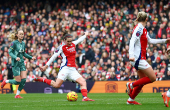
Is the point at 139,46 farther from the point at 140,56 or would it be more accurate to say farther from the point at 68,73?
the point at 68,73

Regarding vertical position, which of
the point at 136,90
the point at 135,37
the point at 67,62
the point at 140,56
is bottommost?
the point at 136,90

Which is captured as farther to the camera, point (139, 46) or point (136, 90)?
point (136, 90)

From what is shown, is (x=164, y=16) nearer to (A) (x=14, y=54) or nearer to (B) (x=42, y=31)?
(B) (x=42, y=31)

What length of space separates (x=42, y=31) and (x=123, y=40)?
20.8ft

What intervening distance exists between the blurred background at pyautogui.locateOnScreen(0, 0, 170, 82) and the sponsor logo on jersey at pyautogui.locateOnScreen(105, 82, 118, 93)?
1.41 feet

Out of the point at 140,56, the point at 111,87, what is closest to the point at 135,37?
the point at 140,56

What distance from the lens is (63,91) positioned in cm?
1772

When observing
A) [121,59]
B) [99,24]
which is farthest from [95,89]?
[99,24]

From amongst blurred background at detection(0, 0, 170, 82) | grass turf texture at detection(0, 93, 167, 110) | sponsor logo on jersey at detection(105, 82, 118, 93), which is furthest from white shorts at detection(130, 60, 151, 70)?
sponsor logo on jersey at detection(105, 82, 118, 93)

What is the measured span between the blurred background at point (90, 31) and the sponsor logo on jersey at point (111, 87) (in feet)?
1.41

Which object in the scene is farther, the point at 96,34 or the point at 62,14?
the point at 62,14

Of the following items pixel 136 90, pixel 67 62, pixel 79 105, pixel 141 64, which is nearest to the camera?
pixel 141 64

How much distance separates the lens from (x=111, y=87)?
17.4 m

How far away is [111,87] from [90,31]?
487 centimetres
